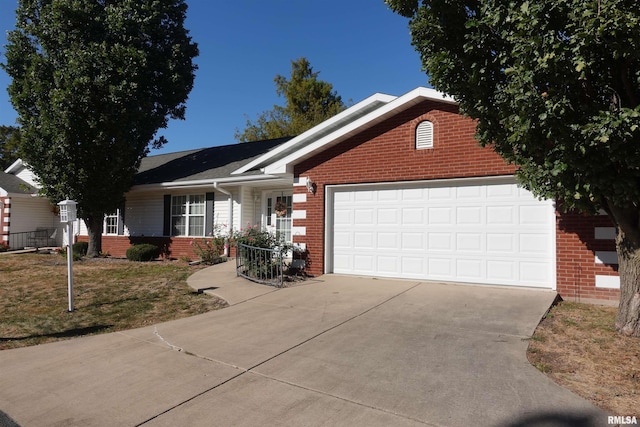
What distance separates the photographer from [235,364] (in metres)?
4.55

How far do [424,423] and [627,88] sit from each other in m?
4.09

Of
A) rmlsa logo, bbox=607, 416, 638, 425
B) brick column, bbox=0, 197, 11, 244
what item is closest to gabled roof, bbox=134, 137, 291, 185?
brick column, bbox=0, 197, 11, 244

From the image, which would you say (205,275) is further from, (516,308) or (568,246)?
(568,246)

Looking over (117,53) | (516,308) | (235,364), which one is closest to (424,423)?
(235,364)

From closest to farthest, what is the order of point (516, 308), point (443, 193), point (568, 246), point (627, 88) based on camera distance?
point (627, 88) < point (516, 308) < point (568, 246) < point (443, 193)

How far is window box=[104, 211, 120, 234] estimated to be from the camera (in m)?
17.2

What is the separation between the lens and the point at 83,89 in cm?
1318

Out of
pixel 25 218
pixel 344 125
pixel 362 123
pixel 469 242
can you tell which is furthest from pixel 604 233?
pixel 25 218

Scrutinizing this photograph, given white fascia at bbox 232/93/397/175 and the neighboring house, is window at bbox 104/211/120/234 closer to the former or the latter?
the neighboring house

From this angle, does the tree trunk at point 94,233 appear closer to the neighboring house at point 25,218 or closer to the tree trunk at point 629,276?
the neighboring house at point 25,218

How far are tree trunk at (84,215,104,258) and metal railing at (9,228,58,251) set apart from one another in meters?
5.74

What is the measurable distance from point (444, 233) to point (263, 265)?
13.3ft

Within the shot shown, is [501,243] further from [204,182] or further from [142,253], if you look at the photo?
[142,253]

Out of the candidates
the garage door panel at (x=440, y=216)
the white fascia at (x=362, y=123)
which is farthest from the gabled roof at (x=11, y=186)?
the garage door panel at (x=440, y=216)
